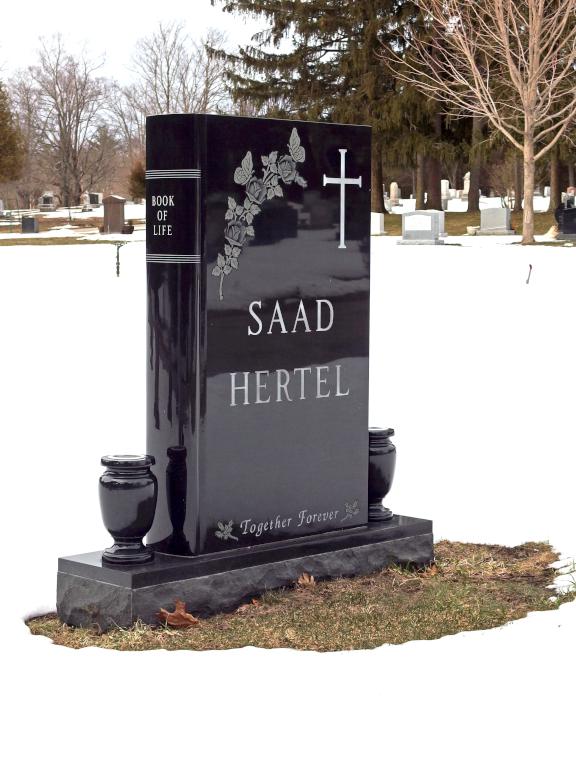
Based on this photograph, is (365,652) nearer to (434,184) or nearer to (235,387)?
(235,387)

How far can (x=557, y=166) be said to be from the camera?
1861 inches

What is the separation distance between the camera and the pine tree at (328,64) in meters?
45.8

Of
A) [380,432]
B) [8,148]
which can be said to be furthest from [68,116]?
[380,432]

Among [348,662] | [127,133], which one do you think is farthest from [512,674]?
[127,133]

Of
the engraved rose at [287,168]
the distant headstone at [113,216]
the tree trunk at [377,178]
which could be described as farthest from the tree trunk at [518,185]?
the engraved rose at [287,168]

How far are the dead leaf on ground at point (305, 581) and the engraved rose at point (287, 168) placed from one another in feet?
6.41

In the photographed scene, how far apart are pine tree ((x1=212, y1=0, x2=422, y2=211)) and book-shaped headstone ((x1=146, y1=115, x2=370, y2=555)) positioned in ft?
127

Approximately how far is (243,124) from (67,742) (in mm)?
3004

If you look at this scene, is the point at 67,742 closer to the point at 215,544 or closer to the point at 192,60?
the point at 215,544

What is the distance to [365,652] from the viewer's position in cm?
507

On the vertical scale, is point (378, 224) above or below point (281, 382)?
above

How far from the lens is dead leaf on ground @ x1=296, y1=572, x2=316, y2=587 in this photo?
6227 millimetres

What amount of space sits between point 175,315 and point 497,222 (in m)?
32.4

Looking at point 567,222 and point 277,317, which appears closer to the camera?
Answer: point 277,317
